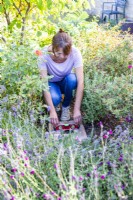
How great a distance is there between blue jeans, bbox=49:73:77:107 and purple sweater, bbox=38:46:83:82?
69 millimetres

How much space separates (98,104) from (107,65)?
29.8 inches

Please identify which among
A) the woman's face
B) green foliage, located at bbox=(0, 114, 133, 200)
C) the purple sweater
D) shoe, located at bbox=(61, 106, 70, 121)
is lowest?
shoe, located at bbox=(61, 106, 70, 121)

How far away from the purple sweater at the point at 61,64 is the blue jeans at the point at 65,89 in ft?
0.23

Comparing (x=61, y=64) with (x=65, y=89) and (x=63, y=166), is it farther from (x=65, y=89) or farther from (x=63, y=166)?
(x=63, y=166)

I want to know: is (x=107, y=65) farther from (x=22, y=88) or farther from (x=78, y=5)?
(x=22, y=88)

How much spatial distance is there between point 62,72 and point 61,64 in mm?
→ 90

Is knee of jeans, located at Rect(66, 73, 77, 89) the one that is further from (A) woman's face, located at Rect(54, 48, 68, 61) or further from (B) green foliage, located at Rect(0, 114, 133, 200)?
(B) green foliage, located at Rect(0, 114, 133, 200)

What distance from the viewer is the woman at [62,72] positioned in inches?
119

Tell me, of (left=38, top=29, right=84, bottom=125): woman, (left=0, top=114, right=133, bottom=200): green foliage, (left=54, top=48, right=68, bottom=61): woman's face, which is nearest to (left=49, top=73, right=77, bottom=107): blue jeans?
(left=38, top=29, right=84, bottom=125): woman

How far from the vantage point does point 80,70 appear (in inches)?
127

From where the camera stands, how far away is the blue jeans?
3.28m

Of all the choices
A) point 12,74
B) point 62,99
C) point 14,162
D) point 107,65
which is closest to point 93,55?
point 107,65

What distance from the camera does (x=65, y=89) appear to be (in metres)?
3.34

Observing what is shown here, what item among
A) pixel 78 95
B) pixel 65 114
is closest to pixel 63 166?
pixel 78 95
